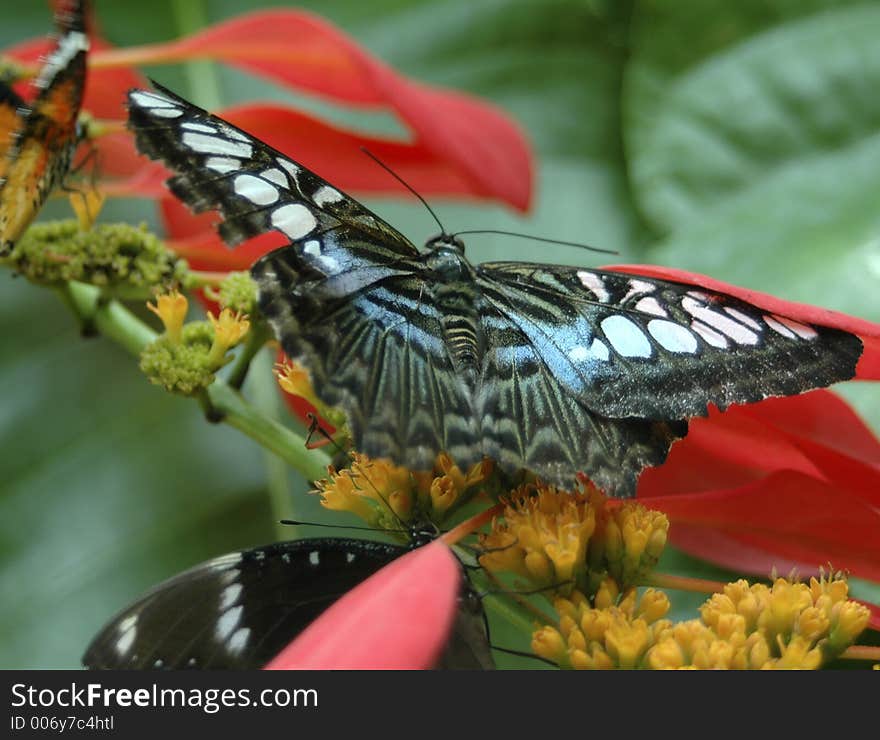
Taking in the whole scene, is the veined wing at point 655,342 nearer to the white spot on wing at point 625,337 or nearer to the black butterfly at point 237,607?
the white spot on wing at point 625,337

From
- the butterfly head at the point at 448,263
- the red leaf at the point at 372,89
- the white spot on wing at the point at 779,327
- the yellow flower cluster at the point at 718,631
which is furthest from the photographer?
the red leaf at the point at 372,89

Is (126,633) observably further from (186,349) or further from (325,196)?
(325,196)

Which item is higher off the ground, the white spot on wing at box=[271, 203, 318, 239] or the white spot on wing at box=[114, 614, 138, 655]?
the white spot on wing at box=[271, 203, 318, 239]

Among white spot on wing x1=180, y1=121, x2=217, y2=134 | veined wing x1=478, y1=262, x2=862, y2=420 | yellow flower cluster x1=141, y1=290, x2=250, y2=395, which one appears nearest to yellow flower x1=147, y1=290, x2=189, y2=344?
yellow flower cluster x1=141, y1=290, x2=250, y2=395

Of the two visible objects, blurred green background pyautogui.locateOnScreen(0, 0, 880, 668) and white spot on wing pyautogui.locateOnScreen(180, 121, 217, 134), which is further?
blurred green background pyautogui.locateOnScreen(0, 0, 880, 668)

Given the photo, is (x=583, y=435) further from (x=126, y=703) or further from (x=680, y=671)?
(x=126, y=703)

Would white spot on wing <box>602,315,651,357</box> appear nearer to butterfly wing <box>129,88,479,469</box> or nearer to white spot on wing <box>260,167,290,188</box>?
butterfly wing <box>129,88,479,469</box>

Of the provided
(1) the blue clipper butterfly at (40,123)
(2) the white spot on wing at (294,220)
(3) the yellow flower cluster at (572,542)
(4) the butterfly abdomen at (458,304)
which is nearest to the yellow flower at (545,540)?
(3) the yellow flower cluster at (572,542)
